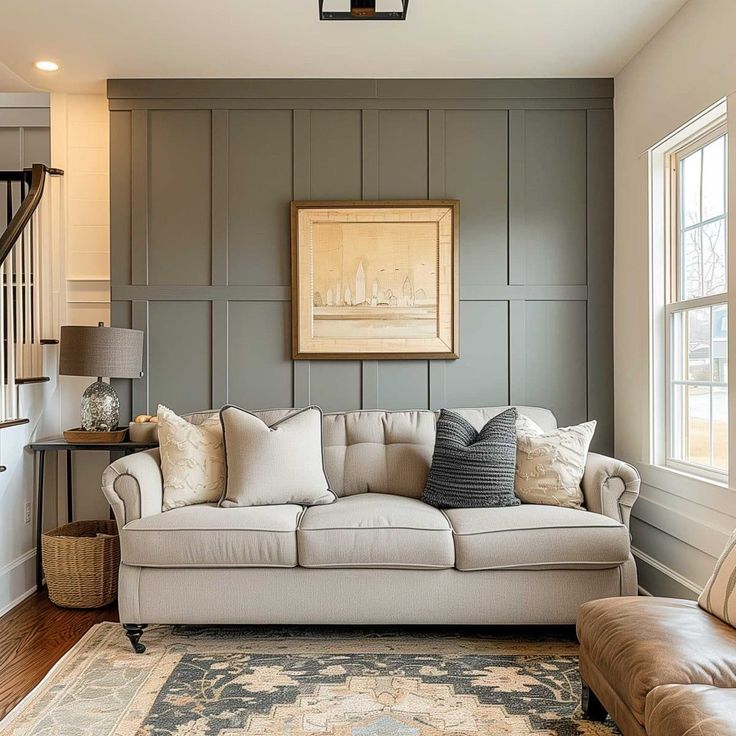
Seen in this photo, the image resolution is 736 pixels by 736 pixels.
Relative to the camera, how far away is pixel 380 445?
362 centimetres

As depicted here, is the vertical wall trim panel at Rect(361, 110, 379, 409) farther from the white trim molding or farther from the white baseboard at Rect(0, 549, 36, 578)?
the white baseboard at Rect(0, 549, 36, 578)

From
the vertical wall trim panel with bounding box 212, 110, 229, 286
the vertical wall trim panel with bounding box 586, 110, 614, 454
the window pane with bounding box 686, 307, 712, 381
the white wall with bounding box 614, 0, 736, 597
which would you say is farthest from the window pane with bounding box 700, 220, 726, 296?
the vertical wall trim panel with bounding box 212, 110, 229, 286

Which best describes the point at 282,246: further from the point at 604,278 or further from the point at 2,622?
the point at 2,622

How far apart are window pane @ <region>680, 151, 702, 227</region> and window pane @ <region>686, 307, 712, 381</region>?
43cm

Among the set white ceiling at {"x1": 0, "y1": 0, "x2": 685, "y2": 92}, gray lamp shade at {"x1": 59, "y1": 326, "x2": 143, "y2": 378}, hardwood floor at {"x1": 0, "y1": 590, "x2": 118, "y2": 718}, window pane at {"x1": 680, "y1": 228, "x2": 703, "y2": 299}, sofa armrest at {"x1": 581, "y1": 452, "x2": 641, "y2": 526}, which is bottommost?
hardwood floor at {"x1": 0, "y1": 590, "x2": 118, "y2": 718}

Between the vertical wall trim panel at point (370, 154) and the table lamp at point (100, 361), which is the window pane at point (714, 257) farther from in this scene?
the table lamp at point (100, 361)

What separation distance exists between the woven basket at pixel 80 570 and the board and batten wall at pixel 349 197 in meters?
0.79

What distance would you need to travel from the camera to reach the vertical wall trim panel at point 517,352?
403cm

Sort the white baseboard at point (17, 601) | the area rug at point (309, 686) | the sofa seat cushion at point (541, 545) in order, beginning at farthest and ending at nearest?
the white baseboard at point (17, 601) < the sofa seat cushion at point (541, 545) < the area rug at point (309, 686)

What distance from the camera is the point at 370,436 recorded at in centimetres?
364

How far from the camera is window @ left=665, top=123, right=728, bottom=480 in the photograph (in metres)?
3.04

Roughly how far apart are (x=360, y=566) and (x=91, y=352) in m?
1.76

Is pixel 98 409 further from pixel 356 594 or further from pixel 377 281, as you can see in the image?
pixel 356 594

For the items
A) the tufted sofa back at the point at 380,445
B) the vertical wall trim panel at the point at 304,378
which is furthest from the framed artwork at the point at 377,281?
the tufted sofa back at the point at 380,445
